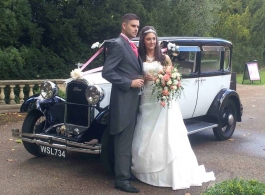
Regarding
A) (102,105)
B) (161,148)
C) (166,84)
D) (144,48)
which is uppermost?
(144,48)

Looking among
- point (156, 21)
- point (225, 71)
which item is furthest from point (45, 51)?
point (225, 71)

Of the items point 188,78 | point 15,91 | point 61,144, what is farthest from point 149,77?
point 15,91

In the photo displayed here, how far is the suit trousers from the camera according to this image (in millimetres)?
6098

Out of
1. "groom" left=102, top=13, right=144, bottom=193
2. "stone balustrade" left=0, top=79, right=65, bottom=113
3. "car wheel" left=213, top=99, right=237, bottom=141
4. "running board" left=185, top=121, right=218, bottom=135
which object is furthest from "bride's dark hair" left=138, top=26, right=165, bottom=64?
"stone balustrade" left=0, top=79, right=65, bottom=113

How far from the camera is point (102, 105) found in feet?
→ 23.0

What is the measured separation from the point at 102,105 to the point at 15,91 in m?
7.07

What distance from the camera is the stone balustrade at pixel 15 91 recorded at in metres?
12.5

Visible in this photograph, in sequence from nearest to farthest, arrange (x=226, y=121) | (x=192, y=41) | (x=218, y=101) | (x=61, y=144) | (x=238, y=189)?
(x=238, y=189)
(x=61, y=144)
(x=192, y=41)
(x=218, y=101)
(x=226, y=121)

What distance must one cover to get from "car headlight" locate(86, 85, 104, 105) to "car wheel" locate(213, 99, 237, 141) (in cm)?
303

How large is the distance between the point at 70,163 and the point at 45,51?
8.06m

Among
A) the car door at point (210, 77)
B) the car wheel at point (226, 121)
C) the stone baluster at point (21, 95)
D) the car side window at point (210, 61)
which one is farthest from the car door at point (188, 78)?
the stone baluster at point (21, 95)

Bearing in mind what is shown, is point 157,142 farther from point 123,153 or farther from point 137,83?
point 137,83

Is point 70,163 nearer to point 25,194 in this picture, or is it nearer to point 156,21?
point 25,194

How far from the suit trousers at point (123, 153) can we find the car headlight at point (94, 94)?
770mm
